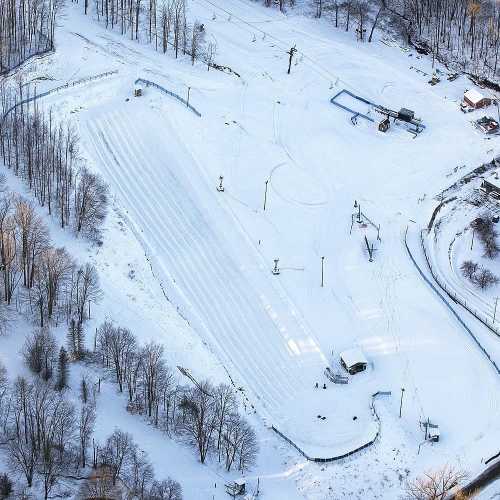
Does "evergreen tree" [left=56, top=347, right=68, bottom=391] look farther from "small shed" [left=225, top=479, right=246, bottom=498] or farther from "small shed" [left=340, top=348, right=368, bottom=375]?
"small shed" [left=340, top=348, right=368, bottom=375]

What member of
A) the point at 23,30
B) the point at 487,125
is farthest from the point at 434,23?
the point at 23,30

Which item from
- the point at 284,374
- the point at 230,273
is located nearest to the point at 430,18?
the point at 230,273

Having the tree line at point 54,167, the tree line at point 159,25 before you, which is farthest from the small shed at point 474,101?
the tree line at point 54,167

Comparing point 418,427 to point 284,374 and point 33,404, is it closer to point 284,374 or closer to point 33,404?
point 284,374

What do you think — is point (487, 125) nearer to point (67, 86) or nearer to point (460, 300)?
point (460, 300)

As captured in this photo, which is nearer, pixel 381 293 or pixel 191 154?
pixel 381 293

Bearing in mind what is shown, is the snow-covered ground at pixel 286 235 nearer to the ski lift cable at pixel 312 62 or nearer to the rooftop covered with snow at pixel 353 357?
the ski lift cable at pixel 312 62
